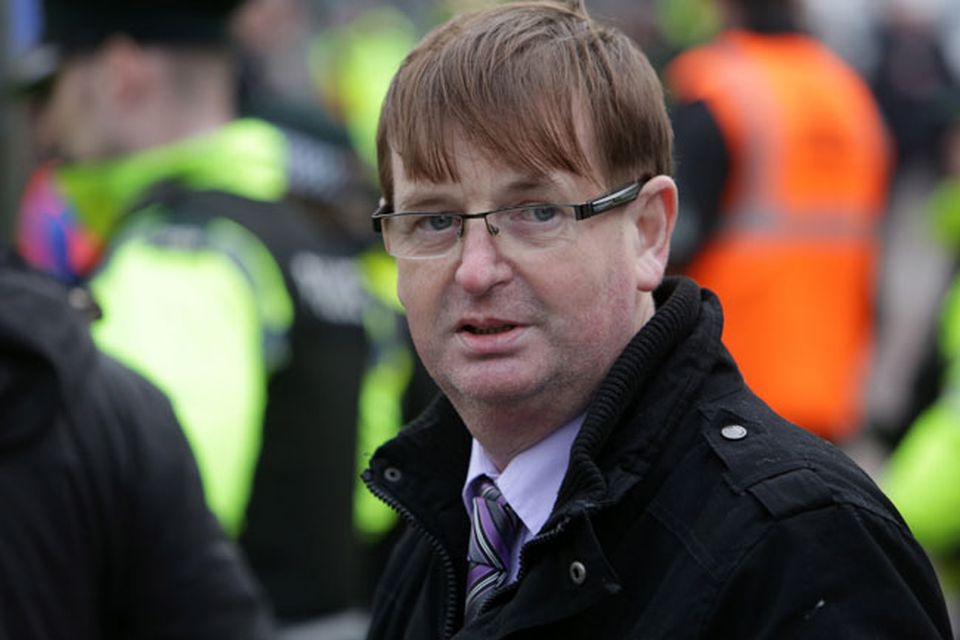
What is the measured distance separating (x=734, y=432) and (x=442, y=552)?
0.46 meters

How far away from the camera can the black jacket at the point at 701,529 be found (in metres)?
1.91

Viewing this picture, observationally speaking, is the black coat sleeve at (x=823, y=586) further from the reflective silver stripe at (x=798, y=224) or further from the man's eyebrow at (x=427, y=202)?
the reflective silver stripe at (x=798, y=224)

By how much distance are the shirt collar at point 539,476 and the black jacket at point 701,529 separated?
4.7 inches

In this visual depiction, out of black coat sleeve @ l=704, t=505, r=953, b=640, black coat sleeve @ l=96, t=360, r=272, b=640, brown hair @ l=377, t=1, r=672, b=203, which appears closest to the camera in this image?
black coat sleeve @ l=704, t=505, r=953, b=640

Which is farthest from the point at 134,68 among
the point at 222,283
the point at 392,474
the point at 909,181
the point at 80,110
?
the point at 909,181

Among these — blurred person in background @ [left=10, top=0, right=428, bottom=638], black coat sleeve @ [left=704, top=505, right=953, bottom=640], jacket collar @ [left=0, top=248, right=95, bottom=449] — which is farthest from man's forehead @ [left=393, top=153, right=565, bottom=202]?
blurred person in background @ [left=10, top=0, right=428, bottom=638]

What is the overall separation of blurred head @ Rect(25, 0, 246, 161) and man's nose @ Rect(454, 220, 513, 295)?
8.08 ft

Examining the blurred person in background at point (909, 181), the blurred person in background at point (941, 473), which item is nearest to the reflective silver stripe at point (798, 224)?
the blurred person in background at point (941, 473)

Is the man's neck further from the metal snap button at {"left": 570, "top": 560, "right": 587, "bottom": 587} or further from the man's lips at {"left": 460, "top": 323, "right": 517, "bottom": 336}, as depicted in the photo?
the metal snap button at {"left": 570, "top": 560, "right": 587, "bottom": 587}

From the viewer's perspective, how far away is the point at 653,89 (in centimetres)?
228

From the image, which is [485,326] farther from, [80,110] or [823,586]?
[80,110]

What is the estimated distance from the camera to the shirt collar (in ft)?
7.29

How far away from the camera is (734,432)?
208 cm

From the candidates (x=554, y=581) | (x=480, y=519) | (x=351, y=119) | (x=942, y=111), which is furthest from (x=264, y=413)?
(x=351, y=119)
